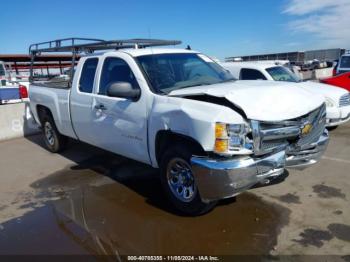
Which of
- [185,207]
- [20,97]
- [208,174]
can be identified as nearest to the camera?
[208,174]

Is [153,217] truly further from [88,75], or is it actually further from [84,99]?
[88,75]

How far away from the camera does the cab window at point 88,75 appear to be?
5.64 m

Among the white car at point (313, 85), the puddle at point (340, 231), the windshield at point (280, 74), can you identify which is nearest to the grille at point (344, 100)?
the white car at point (313, 85)

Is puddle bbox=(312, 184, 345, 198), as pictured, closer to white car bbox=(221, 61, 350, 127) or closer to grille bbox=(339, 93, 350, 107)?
white car bbox=(221, 61, 350, 127)

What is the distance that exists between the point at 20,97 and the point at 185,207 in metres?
11.0

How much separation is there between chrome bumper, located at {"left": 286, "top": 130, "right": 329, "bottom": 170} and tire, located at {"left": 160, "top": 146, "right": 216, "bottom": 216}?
1.03 m

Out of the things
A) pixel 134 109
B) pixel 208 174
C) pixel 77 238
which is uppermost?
pixel 134 109

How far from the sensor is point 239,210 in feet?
14.0

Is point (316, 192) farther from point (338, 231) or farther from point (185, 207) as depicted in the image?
point (185, 207)

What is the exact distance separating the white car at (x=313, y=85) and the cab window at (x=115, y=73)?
11.9 ft

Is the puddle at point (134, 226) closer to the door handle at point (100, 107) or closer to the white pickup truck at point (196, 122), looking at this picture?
the white pickup truck at point (196, 122)

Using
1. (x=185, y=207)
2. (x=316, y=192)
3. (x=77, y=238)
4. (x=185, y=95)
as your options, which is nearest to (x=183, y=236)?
(x=185, y=207)

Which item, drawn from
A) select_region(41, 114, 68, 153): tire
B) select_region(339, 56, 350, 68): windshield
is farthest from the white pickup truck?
select_region(339, 56, 350, 68): windshield

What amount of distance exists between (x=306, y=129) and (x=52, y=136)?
18.1 feet
